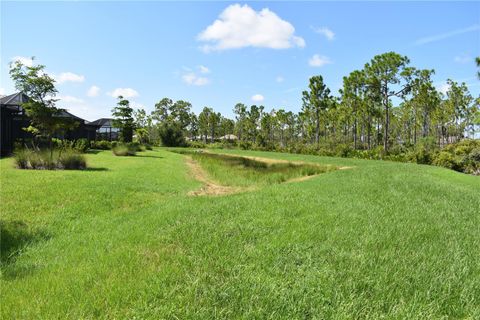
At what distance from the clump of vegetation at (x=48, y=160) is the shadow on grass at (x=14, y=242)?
25.3ft

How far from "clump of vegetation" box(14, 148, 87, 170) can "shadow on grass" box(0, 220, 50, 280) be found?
7.70 m

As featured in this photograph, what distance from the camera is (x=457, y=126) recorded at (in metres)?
50.2

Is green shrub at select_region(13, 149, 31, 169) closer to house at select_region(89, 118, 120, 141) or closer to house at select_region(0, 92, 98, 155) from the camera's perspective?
house at select_region(0, 92, 98, 155)

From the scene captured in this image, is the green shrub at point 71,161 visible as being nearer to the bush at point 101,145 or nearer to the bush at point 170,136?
the bush at point 101,145

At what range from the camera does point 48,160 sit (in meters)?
13.1

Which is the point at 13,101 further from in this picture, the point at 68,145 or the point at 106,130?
the point at 106,130

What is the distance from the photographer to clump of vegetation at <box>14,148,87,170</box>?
1270cm

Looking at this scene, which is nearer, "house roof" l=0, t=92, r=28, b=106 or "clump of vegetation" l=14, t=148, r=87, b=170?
"clump of vegetation" l=14, t=148, r=87, b=170

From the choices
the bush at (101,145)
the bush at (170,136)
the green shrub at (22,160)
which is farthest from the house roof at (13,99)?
the bush at (170,136)

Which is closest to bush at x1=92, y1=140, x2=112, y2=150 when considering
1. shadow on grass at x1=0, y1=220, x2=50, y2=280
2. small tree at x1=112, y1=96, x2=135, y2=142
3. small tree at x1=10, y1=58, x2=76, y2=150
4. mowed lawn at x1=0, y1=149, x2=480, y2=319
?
small tree at x1=112, y1=96, x2=135, y2=142

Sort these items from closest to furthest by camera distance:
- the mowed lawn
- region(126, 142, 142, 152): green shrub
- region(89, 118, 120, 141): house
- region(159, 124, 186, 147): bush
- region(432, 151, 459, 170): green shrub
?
the mowed lawn → region(432, 151, 459, 170): green shrub → region(126, 142, 142, 152): green shrub → region(89, 118, 120, 141): house → region(159, 124, 186, 147): bush

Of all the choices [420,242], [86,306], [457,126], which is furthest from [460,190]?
[457,126]

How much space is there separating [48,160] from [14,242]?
29.4ft

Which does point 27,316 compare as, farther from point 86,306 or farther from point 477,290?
point 477,290
